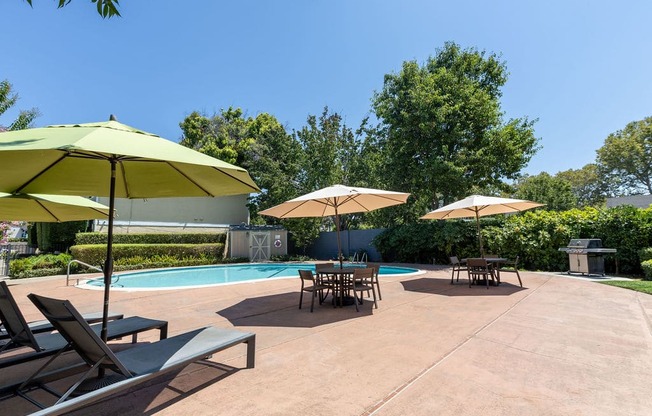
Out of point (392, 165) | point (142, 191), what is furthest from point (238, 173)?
point (392, 165)

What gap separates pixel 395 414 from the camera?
96.3 inches

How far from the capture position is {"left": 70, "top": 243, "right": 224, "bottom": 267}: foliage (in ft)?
45.3

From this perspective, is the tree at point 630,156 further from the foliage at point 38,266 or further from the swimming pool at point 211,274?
the foliage at point 38,266

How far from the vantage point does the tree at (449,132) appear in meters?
14.5

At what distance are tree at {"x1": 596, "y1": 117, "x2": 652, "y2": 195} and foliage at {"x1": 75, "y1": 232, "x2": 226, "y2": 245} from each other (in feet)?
129


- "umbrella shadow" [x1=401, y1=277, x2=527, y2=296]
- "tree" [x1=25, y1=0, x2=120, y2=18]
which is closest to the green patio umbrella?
"tree" [x1=25, y1=0, x2=120, y2=18]

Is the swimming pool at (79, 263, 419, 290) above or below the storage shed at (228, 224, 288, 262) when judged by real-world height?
below

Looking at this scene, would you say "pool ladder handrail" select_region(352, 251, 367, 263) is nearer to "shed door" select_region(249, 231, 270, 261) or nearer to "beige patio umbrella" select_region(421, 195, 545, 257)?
"shed door" select_region(249, 231, 270, 261)

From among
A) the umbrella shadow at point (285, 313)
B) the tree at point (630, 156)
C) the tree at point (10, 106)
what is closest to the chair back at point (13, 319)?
the umbrella shadow at point (285, 313)

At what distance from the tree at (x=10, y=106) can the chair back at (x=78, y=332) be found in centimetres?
1571

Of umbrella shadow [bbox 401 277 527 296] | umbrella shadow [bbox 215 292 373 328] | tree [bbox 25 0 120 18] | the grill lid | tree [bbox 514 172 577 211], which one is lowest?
umbrella shadow [bbox 215 292 373 328]

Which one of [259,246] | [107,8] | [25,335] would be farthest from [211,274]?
[107,8]

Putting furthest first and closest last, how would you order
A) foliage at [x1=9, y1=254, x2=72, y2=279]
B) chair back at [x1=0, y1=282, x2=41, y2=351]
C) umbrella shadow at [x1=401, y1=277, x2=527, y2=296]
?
foliage at [x1=9, y1=254, x2=72, y2=279], umbrella shadow at [x1=401, y1=277, x2=527, y2=296], chair back at [x1=0, y1=282, x2=41, y2=351]

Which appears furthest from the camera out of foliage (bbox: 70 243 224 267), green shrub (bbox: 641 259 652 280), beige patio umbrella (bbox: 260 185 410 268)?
foliage (bbox: 70 243 224 267)
